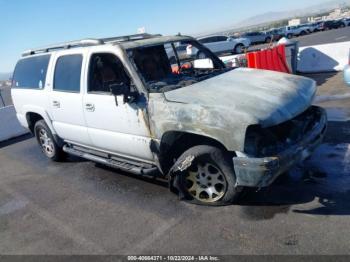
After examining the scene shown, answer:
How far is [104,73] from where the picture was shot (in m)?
5.25

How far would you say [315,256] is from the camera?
3223mm

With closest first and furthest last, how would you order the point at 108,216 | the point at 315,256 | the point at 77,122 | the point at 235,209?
the point at 315,256 < the point at 235,209 < the point at 108,216 < the point at 77,122

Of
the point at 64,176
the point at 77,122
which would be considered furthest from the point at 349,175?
the point at 64,176

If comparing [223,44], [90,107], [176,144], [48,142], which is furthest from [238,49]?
[176,144]

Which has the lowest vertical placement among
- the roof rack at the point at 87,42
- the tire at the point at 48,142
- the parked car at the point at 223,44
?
the parked car at the point at 223,44

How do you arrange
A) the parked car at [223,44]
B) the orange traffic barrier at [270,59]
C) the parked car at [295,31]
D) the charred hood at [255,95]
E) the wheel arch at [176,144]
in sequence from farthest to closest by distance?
the parked car at [295,31] → the parked car at [223,44] → the orange traffic barrier at [270,59] → the wheel arch at [176,144] → the charred hood at [255,95]

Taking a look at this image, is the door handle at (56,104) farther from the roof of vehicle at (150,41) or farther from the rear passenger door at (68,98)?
the roof of vehicle at (150,41)

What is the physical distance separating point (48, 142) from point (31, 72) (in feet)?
4.47

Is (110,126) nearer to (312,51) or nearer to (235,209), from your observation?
(235,209)

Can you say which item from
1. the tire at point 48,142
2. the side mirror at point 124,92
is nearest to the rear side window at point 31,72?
the tire at point 48,142

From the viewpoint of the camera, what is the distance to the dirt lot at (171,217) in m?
3.61

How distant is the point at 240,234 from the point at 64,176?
368 cm

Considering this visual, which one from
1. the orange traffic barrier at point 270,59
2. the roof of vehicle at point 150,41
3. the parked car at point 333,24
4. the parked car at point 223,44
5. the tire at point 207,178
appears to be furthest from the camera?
the parked car at point 333,24

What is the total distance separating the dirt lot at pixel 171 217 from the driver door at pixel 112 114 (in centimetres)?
68
